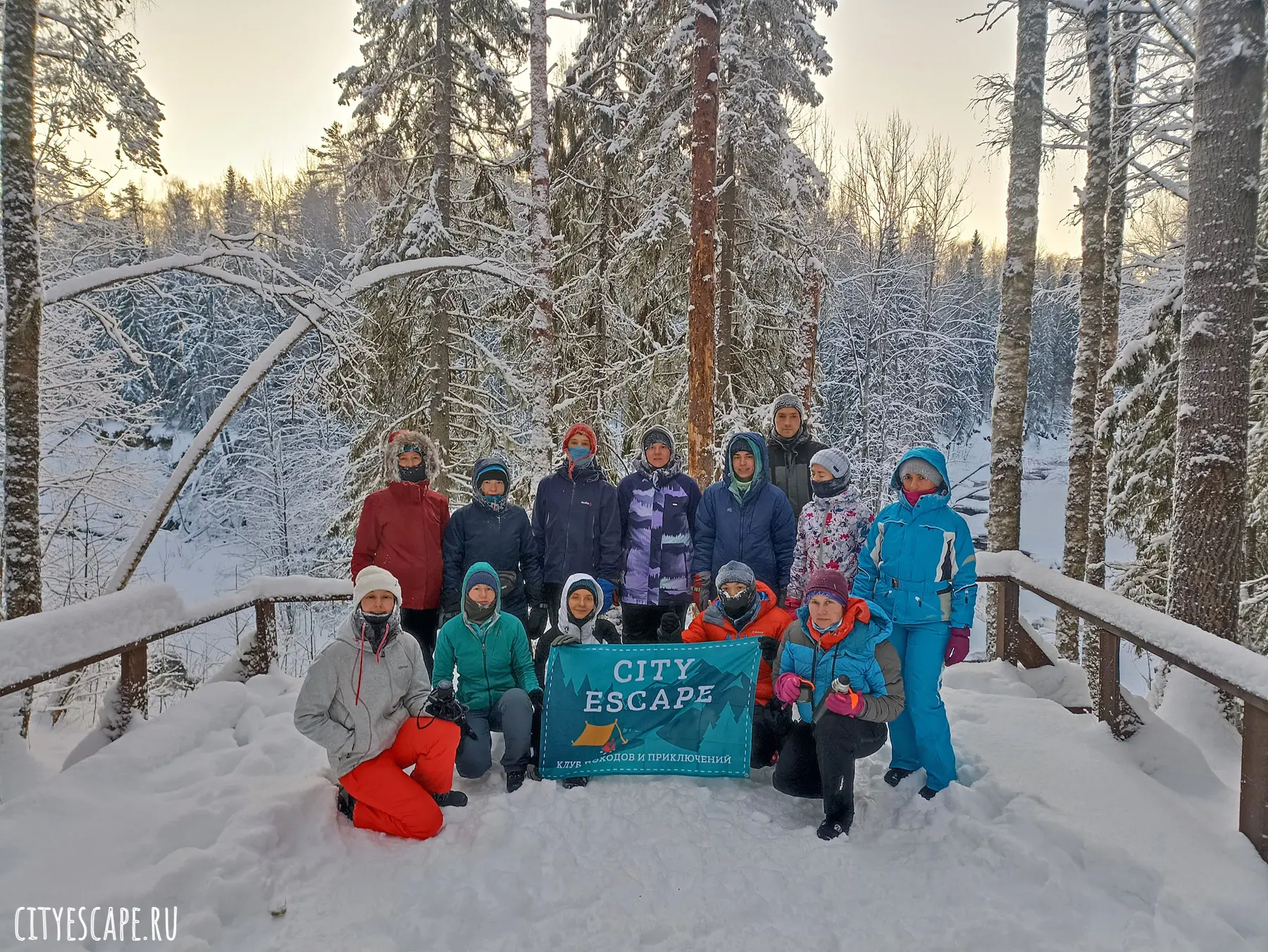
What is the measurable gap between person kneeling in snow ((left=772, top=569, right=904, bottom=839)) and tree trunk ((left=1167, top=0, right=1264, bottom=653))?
255 centimetres

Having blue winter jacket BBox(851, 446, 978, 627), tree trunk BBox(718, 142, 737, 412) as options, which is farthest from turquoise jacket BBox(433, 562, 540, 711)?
tree trunk BBox(718, 142, 737, 412)

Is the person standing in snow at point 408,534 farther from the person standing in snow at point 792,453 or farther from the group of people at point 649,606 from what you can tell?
the person standing in snow at point 792,453

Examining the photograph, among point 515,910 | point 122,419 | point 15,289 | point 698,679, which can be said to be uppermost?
point 15,289

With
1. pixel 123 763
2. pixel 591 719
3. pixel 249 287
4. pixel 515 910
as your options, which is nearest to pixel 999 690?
pixel 591 719

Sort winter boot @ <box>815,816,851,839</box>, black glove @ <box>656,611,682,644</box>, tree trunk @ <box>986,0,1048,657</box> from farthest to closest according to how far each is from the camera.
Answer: tree trunk @ <box>986,0,1048,657</box>
black glove @ <box>656,611,682,644</box>
winter boot @ <box>815,816,851,839</box>

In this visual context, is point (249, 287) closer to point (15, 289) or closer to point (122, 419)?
point (15, 289)

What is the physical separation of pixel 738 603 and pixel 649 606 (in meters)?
0.93

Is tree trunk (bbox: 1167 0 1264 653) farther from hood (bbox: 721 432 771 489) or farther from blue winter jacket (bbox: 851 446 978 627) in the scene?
hood (bbox: 721 432 771 489)

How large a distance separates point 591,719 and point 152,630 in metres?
2.87

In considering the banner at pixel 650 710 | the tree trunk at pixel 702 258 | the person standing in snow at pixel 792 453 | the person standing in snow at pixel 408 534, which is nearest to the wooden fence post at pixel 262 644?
the person standing in snow at pixel 408 534

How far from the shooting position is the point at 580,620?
4512mm

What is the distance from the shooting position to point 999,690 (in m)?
5.52

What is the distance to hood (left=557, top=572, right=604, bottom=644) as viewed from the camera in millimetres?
4477

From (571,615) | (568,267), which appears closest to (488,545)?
(571,615)
